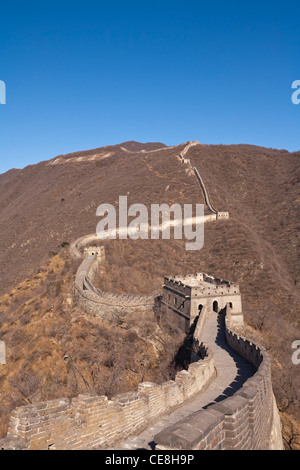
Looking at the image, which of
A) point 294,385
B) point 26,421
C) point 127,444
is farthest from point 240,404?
point 294,385

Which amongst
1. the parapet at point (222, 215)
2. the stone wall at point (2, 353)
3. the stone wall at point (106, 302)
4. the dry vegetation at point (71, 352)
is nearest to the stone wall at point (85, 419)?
the dry vegetation at point (71, 352)

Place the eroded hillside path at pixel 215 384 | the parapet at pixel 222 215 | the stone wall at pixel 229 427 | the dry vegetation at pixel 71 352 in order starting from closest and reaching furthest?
the stone wall at pixel 229 427 < the eroded hillside path at pixel 215 384 < the dry vegetation at pixel 71 352 < the parapet at pixel 222 215

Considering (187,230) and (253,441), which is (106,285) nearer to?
(187,230)

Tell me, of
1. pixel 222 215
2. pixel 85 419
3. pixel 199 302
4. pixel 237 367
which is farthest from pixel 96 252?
pixel 85 419

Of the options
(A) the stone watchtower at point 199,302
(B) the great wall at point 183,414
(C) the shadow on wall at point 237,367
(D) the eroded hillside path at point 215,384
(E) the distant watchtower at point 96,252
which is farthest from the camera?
(E) the distant watchtower at point 96,252

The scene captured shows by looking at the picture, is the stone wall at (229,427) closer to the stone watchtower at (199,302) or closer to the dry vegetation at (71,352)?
the dry vegetation at (71,352)

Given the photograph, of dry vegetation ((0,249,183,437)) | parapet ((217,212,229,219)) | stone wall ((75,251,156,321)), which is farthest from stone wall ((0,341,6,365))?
parapet ((217,212,229,219))

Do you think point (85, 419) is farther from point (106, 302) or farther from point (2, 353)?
point (2, 353)

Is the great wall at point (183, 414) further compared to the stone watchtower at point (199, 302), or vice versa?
the stone watchtower at point (199, 302)

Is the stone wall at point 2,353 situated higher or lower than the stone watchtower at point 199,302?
lower

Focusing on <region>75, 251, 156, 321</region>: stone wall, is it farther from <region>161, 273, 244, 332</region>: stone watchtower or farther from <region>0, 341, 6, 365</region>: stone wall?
<region>0, 341, 6, 365</region>: stone wall
